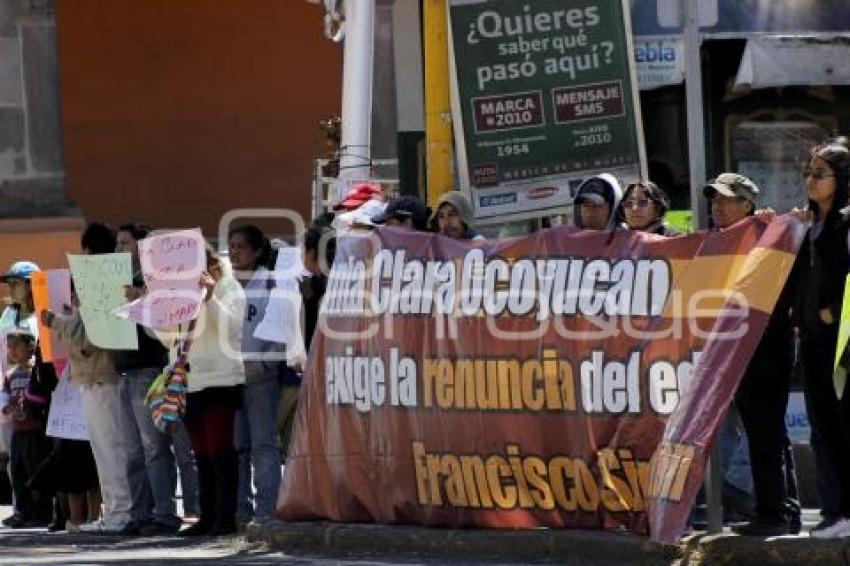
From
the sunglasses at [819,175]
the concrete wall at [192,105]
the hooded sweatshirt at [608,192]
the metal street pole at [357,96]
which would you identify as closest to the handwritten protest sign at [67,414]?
the metal street pole at [357,96]

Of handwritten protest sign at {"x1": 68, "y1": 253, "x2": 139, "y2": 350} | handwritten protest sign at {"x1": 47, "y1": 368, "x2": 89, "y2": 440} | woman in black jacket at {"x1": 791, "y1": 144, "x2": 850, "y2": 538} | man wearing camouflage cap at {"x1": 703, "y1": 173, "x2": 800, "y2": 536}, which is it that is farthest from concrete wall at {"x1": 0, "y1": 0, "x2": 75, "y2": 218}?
woman in black jacket at {"x1": 791, "y1": 144, "x2": 850, "y2": 538}

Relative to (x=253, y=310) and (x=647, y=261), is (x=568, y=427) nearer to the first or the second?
(x=647, y=261)

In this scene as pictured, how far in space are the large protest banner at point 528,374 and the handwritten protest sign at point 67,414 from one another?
101 inches

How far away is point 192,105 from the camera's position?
24.6 meters

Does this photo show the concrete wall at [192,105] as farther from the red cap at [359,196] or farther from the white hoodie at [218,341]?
the white hoodie at [218,341]

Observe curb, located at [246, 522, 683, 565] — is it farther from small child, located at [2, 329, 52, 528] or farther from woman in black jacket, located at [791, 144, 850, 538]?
small child, located at [2, 329, 52, 528]

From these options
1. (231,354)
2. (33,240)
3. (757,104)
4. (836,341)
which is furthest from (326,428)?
(33,240)

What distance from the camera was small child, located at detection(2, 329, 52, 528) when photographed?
53.0 feet

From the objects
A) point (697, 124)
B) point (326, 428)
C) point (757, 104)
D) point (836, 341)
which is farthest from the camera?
point (757, 104)

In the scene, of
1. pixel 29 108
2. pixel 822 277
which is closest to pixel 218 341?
pixel 822 277

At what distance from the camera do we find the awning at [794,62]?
16.5m

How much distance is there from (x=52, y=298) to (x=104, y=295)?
2.83ft

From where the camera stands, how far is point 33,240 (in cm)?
1994

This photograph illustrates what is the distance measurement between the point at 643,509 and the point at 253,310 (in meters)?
3.29
